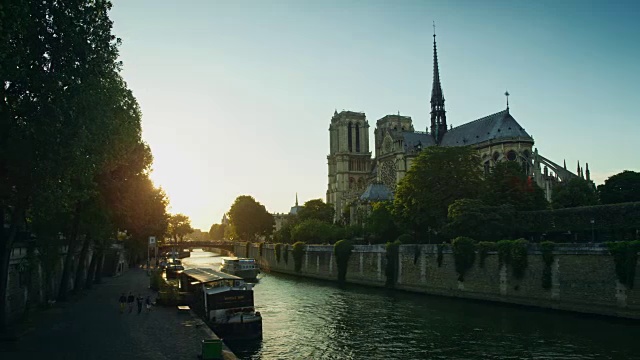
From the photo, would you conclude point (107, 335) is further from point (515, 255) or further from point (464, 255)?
point (464, 255)

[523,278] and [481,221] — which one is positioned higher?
[481,221]

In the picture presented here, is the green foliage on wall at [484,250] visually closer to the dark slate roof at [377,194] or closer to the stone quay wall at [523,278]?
the stone quay wall at [523,278]

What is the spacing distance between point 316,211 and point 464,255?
266 feet

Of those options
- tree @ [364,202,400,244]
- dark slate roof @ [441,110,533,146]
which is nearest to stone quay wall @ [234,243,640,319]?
tree @ [364,202,400,244]

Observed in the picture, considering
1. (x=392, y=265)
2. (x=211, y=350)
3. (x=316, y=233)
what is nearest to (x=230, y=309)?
(x=211, y=350)

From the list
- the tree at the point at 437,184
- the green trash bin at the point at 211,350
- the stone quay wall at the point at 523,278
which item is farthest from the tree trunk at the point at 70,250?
the tree at the point at 437,184

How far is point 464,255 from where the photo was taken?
49.0 m

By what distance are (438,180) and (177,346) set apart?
46.1 meters

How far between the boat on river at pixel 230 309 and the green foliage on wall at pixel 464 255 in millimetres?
22245

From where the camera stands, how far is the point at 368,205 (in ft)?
347

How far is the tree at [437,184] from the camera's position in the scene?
6378 centimetres

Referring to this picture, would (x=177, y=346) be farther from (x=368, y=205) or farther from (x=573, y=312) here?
(x=368, y=205)

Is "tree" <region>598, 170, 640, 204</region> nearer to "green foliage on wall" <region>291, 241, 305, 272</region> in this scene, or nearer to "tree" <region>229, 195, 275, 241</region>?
"green foliage on wall" <region>291, 241, 305, 272</region>

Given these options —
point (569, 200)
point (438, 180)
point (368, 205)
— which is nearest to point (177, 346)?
point (438, 180)
